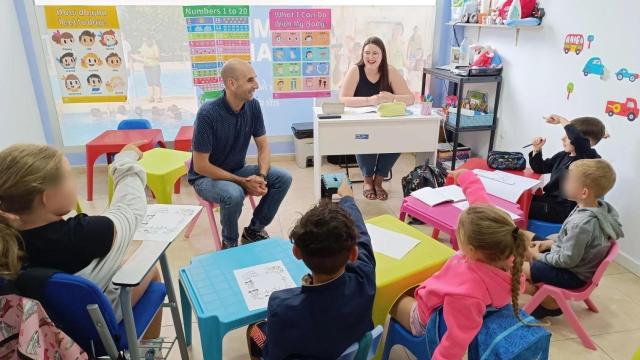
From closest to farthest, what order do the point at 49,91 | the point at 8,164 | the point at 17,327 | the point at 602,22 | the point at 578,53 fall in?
the point at 17,327 → the point at 8,164 → the point at 602,22 → the point at 578,53 → the point at 49,91

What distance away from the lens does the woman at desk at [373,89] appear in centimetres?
364

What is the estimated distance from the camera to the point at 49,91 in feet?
13.1

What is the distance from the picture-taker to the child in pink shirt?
130 centimetres

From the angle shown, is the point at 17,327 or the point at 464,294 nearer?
→ the point at 17,327

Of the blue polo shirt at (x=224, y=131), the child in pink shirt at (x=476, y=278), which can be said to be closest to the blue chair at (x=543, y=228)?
the child in pink shirt at (x=476, y=278)

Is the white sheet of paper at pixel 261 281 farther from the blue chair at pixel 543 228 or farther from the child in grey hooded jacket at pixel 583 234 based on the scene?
the blue chair at pixel 543 228

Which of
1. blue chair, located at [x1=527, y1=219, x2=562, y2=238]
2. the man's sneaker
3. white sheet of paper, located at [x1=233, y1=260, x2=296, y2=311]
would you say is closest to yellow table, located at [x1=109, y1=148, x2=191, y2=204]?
the man's sneaker

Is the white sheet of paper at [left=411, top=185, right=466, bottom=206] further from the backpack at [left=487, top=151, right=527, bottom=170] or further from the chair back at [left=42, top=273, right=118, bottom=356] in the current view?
the chair back at [left=42, top=273, right=118, bottom=356]

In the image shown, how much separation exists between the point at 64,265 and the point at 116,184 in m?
0.43

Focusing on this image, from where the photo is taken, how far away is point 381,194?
3695 millimetres

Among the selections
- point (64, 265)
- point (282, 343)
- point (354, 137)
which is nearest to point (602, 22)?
point (354, 137)

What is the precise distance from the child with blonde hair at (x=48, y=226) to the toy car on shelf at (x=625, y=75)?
270 centimetres

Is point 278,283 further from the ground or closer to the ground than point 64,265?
closer to the ground

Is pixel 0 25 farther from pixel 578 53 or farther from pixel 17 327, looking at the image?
pixel 578 53
